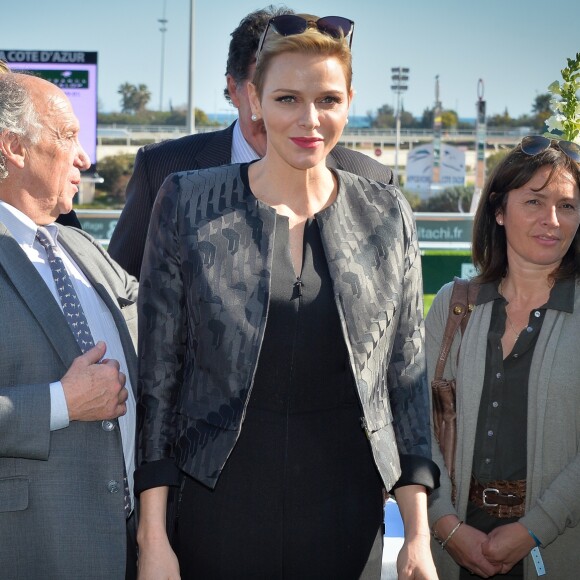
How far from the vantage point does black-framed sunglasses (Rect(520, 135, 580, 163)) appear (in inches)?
129

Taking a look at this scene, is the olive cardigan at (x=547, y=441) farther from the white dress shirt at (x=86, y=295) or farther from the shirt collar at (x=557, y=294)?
the white dress shirt at (x=86, y=295)

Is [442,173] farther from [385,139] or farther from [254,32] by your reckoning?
[254,32]

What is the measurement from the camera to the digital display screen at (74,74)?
10820 mm

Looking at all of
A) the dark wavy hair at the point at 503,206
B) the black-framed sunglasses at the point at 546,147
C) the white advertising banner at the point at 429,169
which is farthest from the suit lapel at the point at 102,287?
the white advertising banner at the point at 429,169

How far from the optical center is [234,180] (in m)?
2.44

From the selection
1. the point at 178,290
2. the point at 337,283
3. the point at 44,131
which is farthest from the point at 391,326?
the point at 44,131

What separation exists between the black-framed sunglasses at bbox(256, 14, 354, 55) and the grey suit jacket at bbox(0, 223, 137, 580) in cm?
93

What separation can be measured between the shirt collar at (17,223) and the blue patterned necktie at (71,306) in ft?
0.24

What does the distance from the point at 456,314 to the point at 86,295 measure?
1.27m

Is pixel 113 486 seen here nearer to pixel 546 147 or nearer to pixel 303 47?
pixel 303 47

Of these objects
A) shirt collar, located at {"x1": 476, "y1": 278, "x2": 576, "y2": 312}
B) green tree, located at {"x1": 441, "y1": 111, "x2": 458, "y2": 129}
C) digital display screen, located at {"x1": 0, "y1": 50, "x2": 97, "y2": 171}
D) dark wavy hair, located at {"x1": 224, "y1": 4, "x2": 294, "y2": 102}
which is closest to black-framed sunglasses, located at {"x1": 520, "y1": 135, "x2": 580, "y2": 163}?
shirt collar, located at {"x1": 476, "y1": 278, "x2": 576, "y2": 312}

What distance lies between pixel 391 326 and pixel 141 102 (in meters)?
80.2

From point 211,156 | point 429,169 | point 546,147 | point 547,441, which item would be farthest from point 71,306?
point 429,169

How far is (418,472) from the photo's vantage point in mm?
2398
